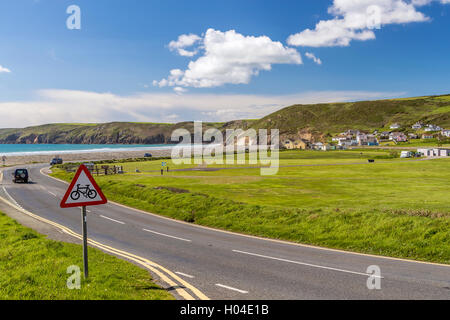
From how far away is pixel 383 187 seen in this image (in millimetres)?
39094

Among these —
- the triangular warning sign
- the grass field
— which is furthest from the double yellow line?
the grass field

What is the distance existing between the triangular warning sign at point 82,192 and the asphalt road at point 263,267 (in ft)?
13.0

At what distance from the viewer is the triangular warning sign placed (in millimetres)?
8188

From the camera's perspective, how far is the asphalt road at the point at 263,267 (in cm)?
892

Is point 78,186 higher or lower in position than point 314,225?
higher

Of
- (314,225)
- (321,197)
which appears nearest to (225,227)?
(314,225)

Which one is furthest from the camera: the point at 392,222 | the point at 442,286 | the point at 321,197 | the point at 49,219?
the point at 321,197

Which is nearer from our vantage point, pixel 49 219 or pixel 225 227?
pixel 225 227

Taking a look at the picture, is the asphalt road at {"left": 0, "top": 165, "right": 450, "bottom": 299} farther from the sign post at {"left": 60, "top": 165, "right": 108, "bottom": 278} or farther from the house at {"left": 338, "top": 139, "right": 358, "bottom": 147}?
the house at {"left": 338, "top": 139, "right": 358, "bottom": 147}

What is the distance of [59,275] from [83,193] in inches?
112

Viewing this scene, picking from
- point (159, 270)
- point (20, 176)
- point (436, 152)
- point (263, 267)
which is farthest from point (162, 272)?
point (436, 152)

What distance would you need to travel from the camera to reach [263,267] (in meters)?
11.4
